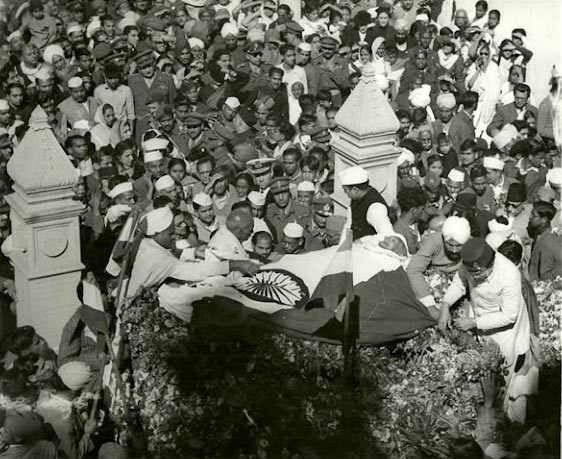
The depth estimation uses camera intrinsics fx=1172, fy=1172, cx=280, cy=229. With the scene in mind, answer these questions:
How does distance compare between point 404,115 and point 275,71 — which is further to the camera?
point 275,71

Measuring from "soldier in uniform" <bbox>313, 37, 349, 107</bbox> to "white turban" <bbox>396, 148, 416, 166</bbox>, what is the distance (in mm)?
3518

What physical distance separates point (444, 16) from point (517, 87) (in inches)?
197

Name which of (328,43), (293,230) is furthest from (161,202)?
(328,43)

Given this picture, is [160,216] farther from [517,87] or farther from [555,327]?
[517,87]

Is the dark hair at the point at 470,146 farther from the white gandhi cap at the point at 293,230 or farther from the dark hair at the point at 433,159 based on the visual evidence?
the white gandhi cap at the point at 293,230

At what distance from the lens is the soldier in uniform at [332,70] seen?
1584cm

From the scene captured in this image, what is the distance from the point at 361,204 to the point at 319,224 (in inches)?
46.4

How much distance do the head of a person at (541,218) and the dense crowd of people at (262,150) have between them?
0.02 m

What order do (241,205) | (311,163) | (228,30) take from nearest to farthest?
(241,205)
(311,163)
(228,30)

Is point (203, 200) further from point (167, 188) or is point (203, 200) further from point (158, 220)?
point (158, 220)

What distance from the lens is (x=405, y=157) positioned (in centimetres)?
1175

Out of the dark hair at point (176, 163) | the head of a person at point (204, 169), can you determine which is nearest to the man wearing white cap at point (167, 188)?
the dark hair at point (176, 163)

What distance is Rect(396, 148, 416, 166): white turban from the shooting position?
457 inches

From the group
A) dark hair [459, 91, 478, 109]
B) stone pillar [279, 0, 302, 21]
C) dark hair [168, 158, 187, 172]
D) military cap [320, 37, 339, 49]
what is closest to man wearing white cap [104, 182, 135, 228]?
dark hair [168, 158, 187, 172]
